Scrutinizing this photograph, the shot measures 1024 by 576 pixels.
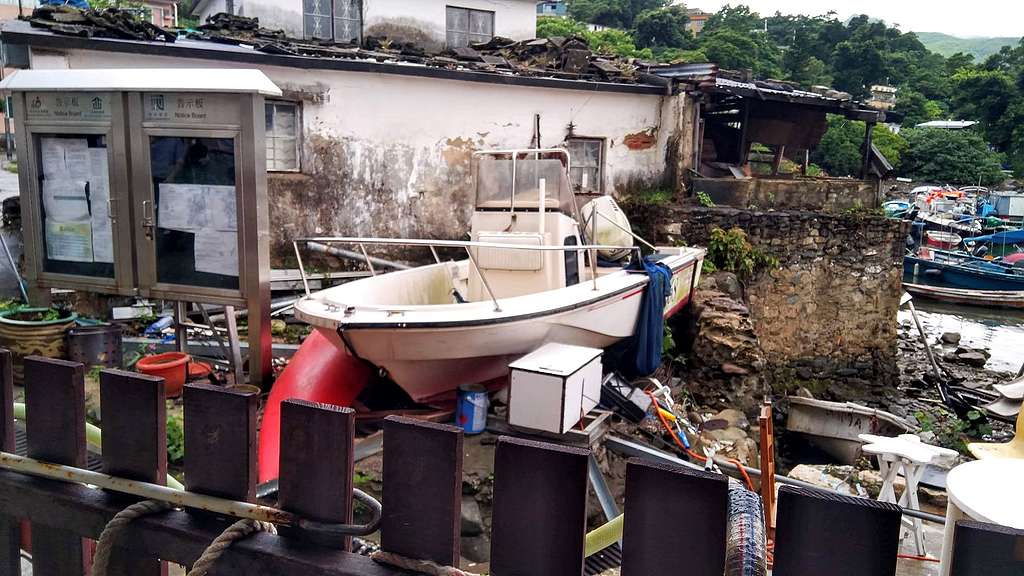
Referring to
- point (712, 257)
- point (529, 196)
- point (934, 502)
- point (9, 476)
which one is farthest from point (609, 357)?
point (9, 476)

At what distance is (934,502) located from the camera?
608cm

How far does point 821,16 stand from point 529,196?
54.5 m

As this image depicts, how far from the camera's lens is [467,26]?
15.1 m

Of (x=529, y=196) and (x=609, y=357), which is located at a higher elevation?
(x=529, y=196)

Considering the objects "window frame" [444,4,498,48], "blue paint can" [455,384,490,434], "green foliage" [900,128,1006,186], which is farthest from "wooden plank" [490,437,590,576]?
"green foliage" [900,128,1006,186]

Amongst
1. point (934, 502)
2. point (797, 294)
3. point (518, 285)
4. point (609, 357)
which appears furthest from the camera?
point (797, 294)

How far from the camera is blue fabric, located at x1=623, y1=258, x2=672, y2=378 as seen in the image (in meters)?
7.66

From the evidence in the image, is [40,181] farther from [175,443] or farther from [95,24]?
[95,24]

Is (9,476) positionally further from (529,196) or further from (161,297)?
(529,196)

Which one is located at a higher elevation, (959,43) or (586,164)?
(959,43)

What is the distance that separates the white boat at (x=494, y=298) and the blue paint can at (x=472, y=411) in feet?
0.93

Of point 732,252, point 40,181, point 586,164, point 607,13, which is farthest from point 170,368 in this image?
point 607,13

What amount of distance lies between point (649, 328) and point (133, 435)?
6.71 m

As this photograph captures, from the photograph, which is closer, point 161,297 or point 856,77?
point 161,297
